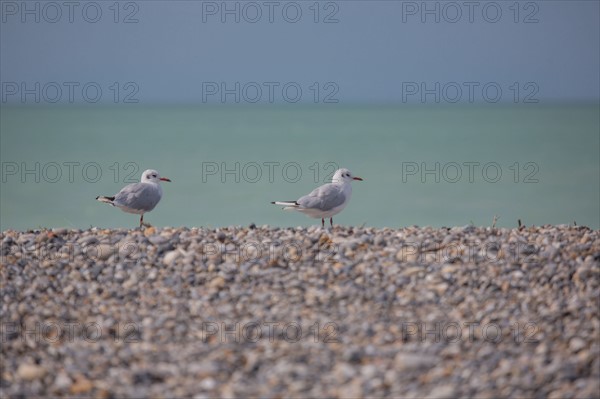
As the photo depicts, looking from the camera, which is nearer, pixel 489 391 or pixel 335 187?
pixel 489 391

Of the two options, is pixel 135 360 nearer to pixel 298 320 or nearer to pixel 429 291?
Answer: pixel 298 320

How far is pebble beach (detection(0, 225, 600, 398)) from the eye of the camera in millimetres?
5434

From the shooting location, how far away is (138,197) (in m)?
9.59

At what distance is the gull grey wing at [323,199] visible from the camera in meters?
9.15

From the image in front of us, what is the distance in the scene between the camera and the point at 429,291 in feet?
22.4

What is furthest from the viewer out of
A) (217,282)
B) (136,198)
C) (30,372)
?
(136,198)

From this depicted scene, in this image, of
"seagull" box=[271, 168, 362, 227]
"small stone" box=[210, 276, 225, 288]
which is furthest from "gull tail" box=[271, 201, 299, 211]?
"small stone" box=[210, 276, 225, 288]

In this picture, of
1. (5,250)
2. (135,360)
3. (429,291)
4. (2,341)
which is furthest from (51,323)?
(429,291)

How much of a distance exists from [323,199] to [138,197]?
2158 mm

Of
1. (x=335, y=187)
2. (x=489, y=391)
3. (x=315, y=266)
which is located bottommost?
(x=489, y=391)

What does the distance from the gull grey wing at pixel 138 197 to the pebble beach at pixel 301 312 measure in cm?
93

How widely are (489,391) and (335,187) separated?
173 inches
